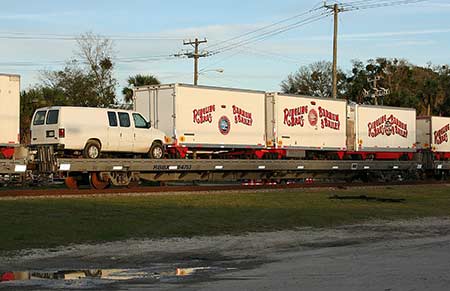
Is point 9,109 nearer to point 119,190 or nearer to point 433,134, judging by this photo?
point 119,190

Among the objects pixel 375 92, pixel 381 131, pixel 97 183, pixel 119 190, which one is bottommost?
pixel 119 190

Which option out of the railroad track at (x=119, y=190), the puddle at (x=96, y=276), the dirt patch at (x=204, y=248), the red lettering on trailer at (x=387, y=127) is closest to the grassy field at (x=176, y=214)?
the dirt patch at (x=204, y=248)

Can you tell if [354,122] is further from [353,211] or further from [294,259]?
[294,259]

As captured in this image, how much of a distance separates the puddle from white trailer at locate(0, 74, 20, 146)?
1244 cm

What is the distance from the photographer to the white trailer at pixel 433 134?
140 ft

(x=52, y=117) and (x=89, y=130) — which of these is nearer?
(x=52, y=117)

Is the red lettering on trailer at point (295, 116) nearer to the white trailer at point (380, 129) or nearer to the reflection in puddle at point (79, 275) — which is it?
the white trailer at point (380, 129)

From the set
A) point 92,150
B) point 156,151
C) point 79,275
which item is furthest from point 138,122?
point 79,275

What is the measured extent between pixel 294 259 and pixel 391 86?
6900 centimetres

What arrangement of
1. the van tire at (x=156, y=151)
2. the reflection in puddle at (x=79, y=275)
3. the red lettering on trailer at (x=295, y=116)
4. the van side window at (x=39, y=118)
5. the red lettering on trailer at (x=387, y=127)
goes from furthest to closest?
the red lettering on trailer at (x=387, y=127), the red lettering on trailer at (x=295, y=116), the van tire at (x=156, y=151), the van side window at (x=39, y=118), the reflection in puddle at (x=79, y=275)

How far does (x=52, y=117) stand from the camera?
969 inches

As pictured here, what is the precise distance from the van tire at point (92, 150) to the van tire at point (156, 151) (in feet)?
8.05

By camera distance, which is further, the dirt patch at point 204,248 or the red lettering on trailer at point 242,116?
the red lettering on trailer at point 242,116

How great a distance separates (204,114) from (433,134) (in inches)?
738
